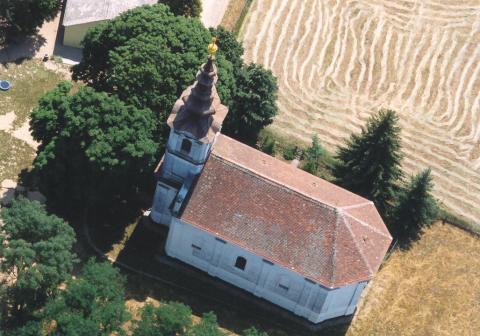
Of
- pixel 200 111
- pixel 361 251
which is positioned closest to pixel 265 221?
pixel 361 251

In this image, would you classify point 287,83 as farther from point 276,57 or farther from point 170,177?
point 170,177

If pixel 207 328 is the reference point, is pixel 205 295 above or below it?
below

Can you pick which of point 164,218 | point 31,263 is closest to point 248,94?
point 164,218

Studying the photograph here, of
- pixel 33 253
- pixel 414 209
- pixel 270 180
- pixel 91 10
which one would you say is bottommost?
pixel 33 253

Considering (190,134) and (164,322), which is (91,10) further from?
(164,322)

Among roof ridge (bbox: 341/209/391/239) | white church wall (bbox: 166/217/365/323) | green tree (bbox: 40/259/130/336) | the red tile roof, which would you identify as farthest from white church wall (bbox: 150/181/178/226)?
roof ridge (bbox: 341/209/391/239)

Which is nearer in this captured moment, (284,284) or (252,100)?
(284,284)

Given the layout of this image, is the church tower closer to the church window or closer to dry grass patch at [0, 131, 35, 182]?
the church window
